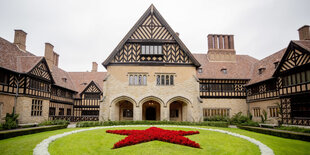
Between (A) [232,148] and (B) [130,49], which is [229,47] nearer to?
(B) [130,49]

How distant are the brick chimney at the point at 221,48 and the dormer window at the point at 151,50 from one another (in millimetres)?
12575

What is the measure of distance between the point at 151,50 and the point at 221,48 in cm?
1529

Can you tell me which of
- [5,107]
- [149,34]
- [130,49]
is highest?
[149,34]

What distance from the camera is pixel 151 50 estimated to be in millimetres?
22734

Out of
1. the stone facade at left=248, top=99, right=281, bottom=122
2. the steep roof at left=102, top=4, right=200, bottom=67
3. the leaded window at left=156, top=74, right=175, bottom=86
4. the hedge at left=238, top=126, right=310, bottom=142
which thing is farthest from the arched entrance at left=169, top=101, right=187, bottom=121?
the hedge at left=238, top=126, right=310, bottom=142

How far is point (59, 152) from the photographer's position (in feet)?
27.0

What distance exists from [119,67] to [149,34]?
549 centimetres

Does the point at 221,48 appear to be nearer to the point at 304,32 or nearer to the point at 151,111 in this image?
the point at 304,32

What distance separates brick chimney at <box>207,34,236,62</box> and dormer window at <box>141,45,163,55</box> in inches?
495

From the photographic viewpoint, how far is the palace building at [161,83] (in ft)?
62.2

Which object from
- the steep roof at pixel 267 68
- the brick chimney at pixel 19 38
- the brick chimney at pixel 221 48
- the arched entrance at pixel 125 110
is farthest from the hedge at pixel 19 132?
the brick chimney at pixel 221 48

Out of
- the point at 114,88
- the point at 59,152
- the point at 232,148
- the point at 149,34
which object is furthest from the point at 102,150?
the point at 149,34

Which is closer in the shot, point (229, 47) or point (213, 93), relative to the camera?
point (213, 93)

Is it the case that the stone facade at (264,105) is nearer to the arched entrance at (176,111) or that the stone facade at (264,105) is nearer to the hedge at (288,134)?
the hedge at (288,134)
